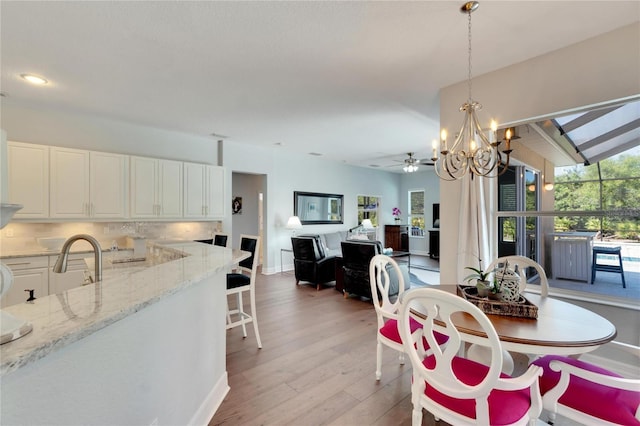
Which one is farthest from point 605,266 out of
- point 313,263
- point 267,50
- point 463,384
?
point 313,263

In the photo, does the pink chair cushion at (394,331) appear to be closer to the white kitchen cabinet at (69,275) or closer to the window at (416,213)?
the white kitchen cabinet at (69,275)

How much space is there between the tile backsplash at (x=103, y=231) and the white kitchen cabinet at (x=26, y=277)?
0.46m

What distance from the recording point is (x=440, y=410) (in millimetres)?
1453

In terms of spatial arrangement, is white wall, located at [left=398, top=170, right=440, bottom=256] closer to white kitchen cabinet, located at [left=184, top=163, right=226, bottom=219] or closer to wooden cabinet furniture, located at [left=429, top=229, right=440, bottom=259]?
wooden cabinet furniture, located at [left=429, top=229, right=440, bottom=259]

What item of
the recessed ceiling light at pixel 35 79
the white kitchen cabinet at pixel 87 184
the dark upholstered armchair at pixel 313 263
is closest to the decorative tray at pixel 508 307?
the dark upholstered armchair at pixel 313 263

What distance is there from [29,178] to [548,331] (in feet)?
17.4

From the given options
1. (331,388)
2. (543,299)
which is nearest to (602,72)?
(543,299)

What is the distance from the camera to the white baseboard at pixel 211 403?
5.81 ft

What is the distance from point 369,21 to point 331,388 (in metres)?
2.77

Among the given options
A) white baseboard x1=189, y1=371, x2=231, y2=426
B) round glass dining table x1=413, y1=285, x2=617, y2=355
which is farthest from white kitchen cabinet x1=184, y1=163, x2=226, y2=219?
round glass dining table x1=413, y1=285, x2=617, y2=355

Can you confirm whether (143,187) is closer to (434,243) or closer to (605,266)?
(605,266)

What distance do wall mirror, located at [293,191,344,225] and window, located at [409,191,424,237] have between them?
3125mm

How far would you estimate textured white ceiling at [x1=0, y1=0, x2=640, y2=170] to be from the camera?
6.73 ft

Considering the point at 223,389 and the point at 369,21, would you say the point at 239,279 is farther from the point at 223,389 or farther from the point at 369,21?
the point at 369,21
